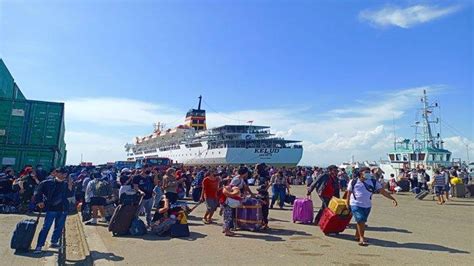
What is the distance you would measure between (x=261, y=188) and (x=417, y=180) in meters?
15.9

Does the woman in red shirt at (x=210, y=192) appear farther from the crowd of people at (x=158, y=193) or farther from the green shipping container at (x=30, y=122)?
the green shipping container at (x=30, y=122)

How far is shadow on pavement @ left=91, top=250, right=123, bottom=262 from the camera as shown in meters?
5.99

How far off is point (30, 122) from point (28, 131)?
373 mm

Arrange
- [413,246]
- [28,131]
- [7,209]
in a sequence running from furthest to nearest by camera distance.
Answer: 1. [28,131]
2. [7,209]
3. [413,246]

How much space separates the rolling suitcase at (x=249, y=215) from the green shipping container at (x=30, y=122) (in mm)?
10510

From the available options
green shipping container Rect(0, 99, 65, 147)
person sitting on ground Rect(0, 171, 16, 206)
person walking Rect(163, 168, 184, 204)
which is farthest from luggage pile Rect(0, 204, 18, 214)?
person walking Rect(163, 168, 184, 204)

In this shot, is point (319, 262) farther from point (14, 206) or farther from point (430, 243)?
point (14, 206)

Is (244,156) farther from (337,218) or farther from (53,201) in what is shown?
(53,201)

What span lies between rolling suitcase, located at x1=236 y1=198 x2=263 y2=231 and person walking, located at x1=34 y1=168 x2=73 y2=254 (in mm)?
3718

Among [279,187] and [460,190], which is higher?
[460,190]

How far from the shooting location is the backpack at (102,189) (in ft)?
31.9

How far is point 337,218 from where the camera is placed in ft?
26.1

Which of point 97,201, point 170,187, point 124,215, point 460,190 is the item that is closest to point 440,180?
point 460,190

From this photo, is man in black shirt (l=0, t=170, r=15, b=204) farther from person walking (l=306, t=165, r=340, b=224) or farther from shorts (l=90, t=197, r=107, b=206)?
person walking (l=306, t=165, r=340, b=224)
